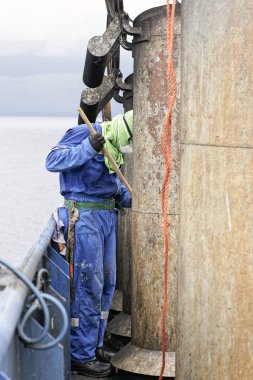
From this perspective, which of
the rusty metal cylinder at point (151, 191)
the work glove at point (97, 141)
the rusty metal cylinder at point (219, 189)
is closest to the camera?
the rusty metal cylinder at point (219, 189)

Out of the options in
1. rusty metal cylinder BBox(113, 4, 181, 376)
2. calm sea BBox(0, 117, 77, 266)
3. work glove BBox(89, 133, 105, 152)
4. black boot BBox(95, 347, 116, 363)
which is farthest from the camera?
calm sea BBox(0, 117, 77, 266)

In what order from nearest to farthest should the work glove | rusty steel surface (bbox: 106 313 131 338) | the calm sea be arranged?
the work glove → rusty steel surface (bbox: 106 313 131 338) → the calm sea

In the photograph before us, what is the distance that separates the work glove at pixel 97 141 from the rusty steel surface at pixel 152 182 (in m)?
0.39

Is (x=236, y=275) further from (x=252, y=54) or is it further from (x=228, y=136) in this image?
Answer: (x=252, y=54)

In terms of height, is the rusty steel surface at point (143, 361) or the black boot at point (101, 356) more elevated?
the rusty steel surface at point (143, 361)

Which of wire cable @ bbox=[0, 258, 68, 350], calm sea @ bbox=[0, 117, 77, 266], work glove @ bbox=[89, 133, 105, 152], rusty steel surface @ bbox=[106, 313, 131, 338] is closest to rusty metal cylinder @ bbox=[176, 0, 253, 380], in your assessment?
wire cable @ bbox=[0, 258, 68, 350]

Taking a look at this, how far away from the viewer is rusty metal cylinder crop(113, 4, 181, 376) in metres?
6.63

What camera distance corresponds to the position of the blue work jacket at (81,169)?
7141 mm

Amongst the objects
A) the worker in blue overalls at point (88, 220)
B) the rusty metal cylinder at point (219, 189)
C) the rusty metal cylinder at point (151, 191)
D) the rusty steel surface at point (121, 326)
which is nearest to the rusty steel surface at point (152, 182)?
the rusty metal cylinder at point (151, 191)

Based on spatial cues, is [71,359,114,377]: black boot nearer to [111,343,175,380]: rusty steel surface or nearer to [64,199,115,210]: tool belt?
[111,343,175,380]: rusty steel surface

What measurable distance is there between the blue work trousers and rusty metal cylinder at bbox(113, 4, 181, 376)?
→ 65 cm

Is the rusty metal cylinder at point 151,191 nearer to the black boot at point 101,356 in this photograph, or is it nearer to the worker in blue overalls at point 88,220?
the worker in blue overalls at point 88,220

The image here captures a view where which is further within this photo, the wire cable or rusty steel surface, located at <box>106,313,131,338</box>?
rusty steel surface, located at <box>106,313,131,338</box>

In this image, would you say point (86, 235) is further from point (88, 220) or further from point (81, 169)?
point (81, 169)
